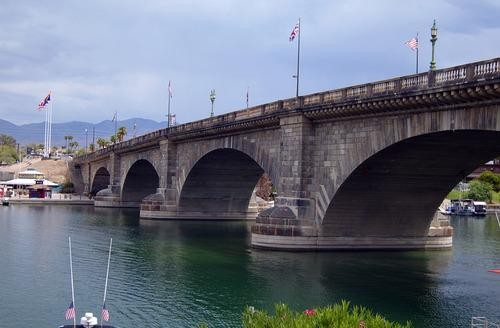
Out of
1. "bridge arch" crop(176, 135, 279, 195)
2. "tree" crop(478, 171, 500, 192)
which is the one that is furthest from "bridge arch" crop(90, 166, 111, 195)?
"tree" crop(478, 171, 500, 192)

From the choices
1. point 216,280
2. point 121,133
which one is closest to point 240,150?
point 216,280

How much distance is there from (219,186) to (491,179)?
7778cm

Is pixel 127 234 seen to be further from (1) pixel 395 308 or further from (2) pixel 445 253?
(1) pixel 395 308

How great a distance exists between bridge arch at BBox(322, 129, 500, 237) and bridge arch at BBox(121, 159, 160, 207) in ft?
181

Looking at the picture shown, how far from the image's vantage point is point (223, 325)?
1103 inches

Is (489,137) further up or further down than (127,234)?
further up

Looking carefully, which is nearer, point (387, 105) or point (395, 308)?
point (395, 308)

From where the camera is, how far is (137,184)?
332ft

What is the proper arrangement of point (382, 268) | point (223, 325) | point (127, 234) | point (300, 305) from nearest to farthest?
point (223, 325) < point (300, 305) < point (382, 268) < point (127, 234)

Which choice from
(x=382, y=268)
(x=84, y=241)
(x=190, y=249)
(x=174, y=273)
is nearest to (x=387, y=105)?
(x=382, y=268)

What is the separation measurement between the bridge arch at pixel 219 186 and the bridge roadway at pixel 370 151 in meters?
4.70

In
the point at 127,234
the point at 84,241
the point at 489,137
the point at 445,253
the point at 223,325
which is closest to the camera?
the point at 223,325

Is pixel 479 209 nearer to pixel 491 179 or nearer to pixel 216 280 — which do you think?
pixel 491 179

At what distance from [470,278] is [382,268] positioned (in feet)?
17.6
